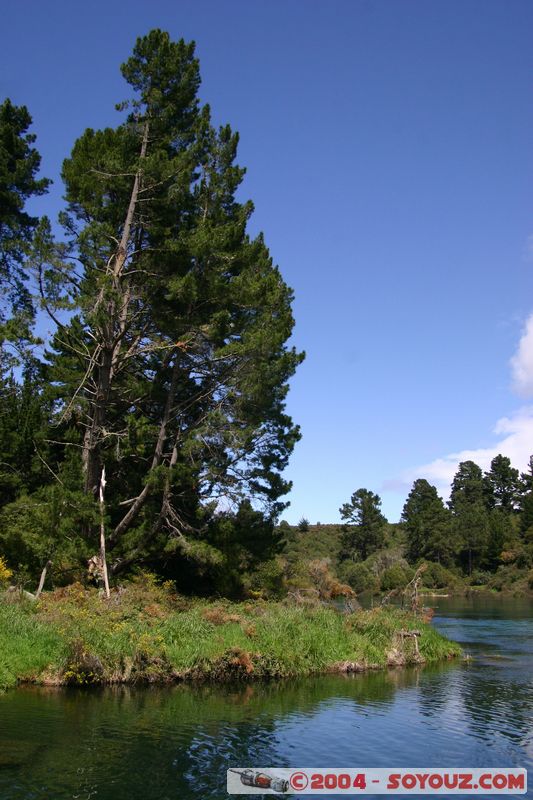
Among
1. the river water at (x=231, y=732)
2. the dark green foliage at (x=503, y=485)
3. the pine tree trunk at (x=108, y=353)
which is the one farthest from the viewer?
the dark green foliage at (x=503, y=485)

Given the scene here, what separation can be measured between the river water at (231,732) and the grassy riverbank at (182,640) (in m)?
0.87

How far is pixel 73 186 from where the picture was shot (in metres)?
34.9

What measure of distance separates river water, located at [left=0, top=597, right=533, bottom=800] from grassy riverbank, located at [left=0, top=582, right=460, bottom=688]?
87cm

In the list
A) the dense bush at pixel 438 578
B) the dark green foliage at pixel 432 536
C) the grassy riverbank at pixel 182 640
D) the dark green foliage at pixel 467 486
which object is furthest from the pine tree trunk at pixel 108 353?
the dark green foliage at pixel 467 486

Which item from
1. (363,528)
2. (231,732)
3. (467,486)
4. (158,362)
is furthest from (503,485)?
(231,732)

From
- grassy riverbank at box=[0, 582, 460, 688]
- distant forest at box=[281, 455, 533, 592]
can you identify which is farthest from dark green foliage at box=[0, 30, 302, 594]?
distant forest at box=[281, 455, 533, 592]

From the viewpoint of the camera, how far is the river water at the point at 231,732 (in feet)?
40.9

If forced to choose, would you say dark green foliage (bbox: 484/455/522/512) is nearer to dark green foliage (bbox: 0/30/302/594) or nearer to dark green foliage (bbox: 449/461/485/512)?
dark green foliage (bbox: 449/461/485/512)

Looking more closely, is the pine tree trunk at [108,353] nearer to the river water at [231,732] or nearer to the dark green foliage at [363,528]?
the river water at [231,732]

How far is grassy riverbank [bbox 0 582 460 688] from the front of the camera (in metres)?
20.2

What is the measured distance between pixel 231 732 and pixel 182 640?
7110mm

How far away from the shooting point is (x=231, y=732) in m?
15.9

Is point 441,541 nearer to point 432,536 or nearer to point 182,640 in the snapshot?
point 432,536

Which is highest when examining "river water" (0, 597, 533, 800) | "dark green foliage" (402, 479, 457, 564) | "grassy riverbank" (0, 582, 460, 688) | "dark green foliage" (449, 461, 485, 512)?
"dark green foliage" (449, 461, 485, 512)
